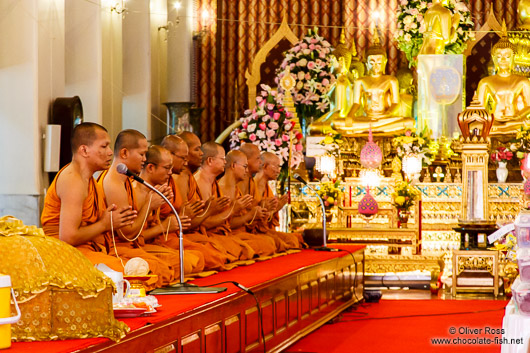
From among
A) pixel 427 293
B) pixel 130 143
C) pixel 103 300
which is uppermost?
pixel 130 143

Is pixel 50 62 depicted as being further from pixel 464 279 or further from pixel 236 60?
pixel 236 60

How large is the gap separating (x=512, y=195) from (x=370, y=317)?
3258mm

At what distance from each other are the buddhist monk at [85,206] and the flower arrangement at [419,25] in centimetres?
672

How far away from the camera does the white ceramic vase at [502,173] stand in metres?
9.07

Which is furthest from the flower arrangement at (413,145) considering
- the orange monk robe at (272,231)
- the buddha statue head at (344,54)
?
the orange monk robe at (272,231)

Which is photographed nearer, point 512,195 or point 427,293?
point 427,293

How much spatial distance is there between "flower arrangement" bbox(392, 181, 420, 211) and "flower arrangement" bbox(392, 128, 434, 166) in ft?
3.14

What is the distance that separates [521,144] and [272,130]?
289 centimetres

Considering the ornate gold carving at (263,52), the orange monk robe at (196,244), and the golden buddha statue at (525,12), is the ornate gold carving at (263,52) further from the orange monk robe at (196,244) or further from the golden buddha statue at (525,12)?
the orange monk robe at (196,244)

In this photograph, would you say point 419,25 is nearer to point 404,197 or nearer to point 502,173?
point 502,173

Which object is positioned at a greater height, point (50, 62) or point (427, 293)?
point (50, 62)

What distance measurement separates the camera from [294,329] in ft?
15.4

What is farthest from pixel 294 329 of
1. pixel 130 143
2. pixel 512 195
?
pixel 512 195

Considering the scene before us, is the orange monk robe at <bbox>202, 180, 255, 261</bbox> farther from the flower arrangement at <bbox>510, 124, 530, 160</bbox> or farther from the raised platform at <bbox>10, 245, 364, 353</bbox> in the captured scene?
the flower arrangement at <bbox>510, 124, 530, 160</bbox>
